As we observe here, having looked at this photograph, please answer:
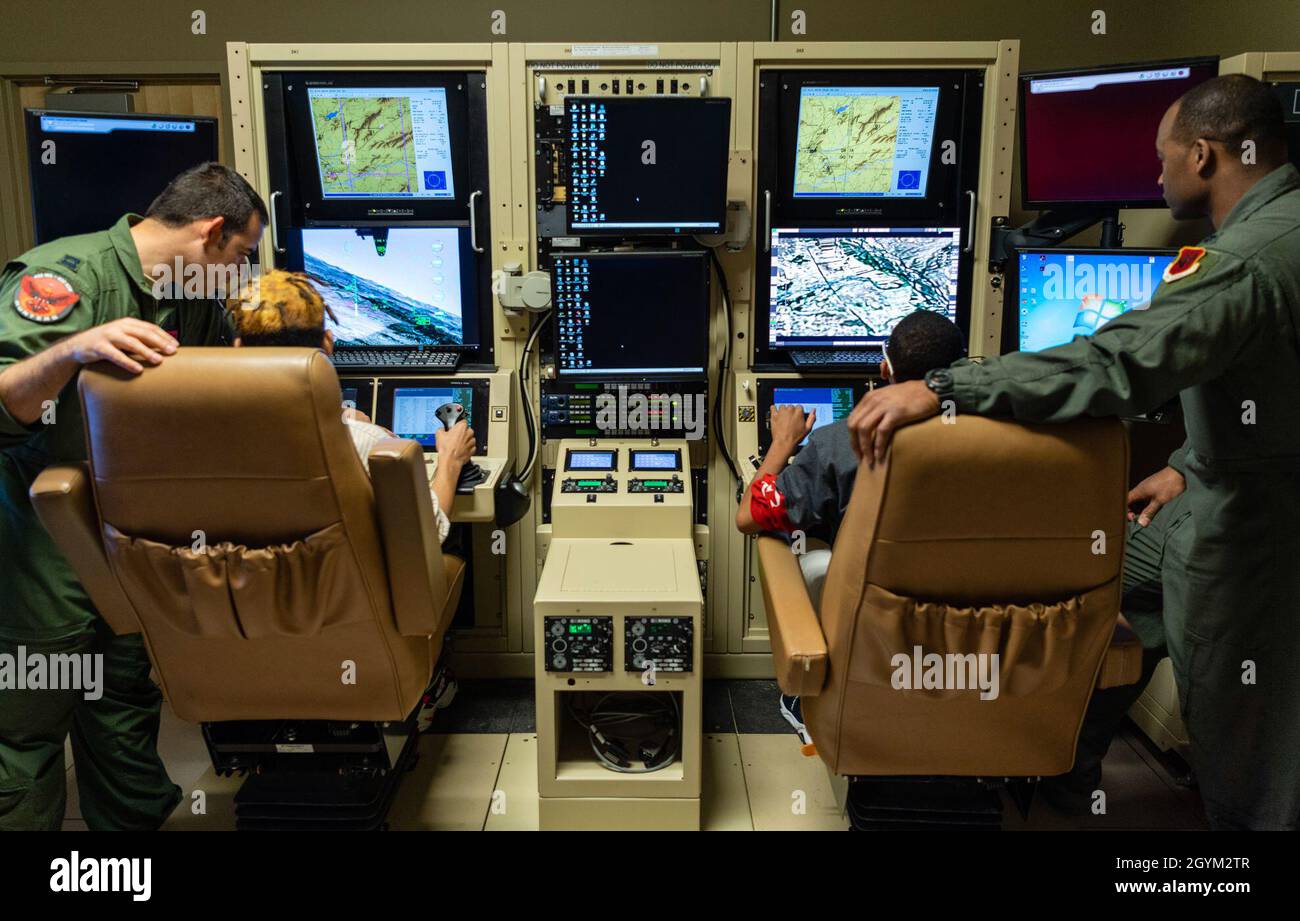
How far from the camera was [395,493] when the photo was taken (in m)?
1.50

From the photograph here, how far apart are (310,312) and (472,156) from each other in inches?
41.7

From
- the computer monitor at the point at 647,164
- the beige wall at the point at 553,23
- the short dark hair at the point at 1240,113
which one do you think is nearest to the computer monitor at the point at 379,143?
the computer monitor at the point at 647,164

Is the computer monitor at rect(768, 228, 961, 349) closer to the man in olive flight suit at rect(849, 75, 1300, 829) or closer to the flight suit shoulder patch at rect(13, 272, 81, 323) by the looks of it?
the man in olive flight suit at rect(849, 75, 1300, 829)

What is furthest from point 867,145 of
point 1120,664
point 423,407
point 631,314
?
point 1120,664

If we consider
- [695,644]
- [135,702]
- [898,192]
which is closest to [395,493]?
[695,644]

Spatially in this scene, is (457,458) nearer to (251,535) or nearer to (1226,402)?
(251,535)

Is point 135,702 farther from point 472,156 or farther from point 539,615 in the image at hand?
point 472,156

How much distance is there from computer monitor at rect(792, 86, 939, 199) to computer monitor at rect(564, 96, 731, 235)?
0.31 m

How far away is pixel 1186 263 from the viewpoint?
1.50 m

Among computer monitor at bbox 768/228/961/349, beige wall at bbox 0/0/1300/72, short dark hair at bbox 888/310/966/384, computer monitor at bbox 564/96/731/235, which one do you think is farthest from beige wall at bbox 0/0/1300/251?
short dark hair at bbox 888/310/966/384

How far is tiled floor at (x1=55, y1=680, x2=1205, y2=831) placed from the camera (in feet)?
7.02

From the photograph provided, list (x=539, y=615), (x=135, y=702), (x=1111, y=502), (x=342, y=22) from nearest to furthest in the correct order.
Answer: (x=1111, y=502)
(x=539, y=615)
(x=135, y=702)
(x=342, y=22)

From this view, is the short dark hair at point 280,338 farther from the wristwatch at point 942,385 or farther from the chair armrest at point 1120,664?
the chair armrest at point 1120,664

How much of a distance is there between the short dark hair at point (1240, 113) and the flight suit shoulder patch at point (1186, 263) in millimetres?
283
